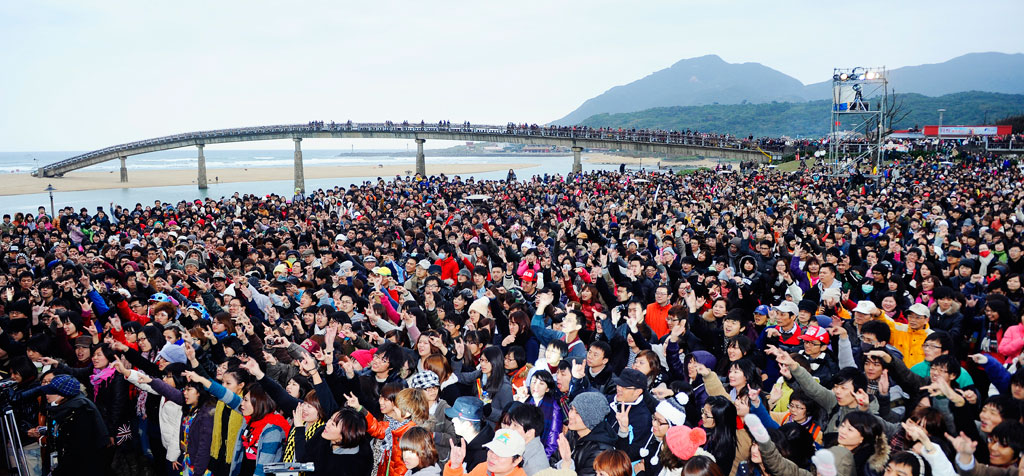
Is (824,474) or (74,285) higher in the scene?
(74,285)

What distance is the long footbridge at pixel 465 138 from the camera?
39906mm

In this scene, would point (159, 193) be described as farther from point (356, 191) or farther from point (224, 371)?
point (224, 371)

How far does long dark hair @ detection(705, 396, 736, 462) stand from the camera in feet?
12.1

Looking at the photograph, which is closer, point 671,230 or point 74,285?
point 74,285

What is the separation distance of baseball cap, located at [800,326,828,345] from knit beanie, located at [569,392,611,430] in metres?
2.29

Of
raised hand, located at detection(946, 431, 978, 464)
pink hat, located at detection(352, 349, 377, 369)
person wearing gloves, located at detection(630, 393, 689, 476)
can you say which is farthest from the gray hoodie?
raised hand, located at detection(946, 431, 978, 464)

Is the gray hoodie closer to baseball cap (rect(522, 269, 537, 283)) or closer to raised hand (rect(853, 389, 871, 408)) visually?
raised hand (rect(853, 389, 871, 408))

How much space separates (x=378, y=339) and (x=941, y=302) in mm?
5787

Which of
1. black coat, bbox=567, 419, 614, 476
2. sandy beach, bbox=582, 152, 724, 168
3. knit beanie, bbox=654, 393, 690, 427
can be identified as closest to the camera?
knit beanie, bbox=654, 393, 690, 427

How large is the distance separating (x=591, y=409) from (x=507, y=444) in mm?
733

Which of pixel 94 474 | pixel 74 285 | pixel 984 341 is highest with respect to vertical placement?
pixel 74 285

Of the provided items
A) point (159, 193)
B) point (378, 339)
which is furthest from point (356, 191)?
point (159, 193)

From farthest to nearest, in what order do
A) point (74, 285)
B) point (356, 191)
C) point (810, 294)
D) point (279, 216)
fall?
point (356, 191), point (279, 216), point (74, 285), point (810, 294)

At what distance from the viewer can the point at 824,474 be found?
336cm
